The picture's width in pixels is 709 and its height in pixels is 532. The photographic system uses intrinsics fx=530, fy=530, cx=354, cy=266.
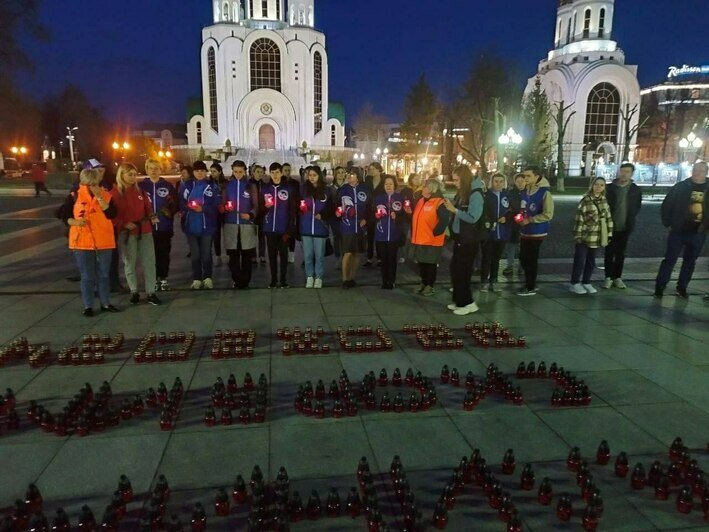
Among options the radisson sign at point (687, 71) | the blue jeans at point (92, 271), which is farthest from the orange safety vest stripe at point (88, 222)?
the radisson sign at point (687, 71)

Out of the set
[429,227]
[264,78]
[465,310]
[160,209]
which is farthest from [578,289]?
[264,78]

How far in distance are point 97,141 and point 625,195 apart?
312ft

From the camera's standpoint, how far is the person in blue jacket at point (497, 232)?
8.95 metres

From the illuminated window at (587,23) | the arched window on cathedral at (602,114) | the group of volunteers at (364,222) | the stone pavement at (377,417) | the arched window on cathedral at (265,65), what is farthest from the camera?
the illuminated window at (587,23)

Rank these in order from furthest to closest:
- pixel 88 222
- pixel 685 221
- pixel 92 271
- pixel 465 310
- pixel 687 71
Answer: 1. pixel 687 71
2. pixel 685 221
3. pixel 465 310
4. pixel 92 271
5. pixel 88 222

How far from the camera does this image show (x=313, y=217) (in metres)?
9.17

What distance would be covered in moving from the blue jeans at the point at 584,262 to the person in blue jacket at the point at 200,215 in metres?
6.28

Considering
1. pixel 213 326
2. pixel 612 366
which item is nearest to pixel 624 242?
pixel 612 366

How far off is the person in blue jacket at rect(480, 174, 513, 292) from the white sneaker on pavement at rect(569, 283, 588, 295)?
1235 mm

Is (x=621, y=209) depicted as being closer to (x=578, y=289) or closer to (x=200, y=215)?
(x=578, y=289)

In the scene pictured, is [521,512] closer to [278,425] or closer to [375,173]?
[278,425]

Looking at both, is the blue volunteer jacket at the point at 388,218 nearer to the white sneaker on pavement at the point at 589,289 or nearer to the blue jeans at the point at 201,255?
the blue jeans at the point at 201,255

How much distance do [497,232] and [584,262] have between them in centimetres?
166

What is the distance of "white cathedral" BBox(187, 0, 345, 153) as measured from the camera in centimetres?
6862
